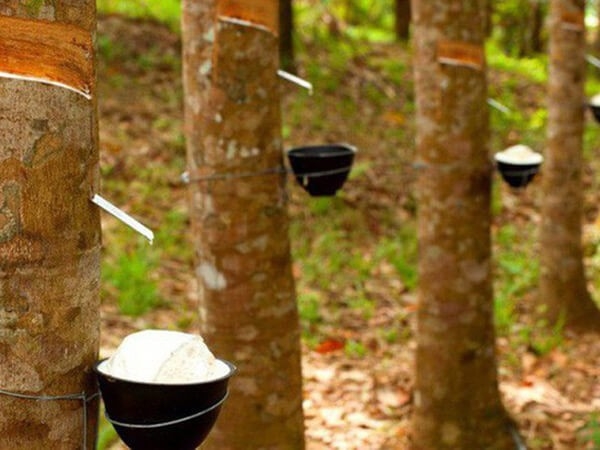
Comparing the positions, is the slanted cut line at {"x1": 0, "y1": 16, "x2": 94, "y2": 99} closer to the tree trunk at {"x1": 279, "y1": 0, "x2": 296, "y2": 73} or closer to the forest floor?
the forest floor

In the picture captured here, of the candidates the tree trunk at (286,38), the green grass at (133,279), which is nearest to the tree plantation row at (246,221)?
the green grass at (133,279)

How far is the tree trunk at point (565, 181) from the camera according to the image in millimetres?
5754

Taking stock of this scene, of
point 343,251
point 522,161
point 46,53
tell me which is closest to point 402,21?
point 343,251

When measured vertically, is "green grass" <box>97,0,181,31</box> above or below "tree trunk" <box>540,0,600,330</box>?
above

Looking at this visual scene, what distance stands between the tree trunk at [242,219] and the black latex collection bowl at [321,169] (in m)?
0.09

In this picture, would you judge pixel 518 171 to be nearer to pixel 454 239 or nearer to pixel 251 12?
pixel 454 239

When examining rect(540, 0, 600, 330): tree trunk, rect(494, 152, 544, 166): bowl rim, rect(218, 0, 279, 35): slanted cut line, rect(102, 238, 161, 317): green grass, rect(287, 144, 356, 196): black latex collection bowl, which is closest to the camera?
rect(218, 0, 279, 35): slanted cut line

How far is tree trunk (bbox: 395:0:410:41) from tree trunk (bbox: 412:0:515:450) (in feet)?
27.0

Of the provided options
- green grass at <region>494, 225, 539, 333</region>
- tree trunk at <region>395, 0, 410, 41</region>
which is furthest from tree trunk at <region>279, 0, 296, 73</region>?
tree trunk at <region>395, 0, 410, 41</region>

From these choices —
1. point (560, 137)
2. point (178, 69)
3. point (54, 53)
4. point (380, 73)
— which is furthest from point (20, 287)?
point (380, 73)

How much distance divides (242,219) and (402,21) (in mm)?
9941

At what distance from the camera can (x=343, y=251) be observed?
668 centimetres

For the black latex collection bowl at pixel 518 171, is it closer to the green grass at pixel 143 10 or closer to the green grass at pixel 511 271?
the green grass at pixel 511 271

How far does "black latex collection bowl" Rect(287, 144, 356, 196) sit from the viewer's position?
2.84m
